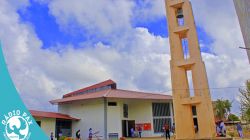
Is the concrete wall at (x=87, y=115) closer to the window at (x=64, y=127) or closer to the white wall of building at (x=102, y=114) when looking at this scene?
the white wall of building at (x=102, y=114)

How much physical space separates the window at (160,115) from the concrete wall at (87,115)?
592 cm

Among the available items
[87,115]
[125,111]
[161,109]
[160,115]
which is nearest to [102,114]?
[87,115]

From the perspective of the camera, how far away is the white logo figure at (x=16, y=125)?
10.2m

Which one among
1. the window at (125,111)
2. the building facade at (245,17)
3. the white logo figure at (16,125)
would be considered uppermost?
the window at (125,111)

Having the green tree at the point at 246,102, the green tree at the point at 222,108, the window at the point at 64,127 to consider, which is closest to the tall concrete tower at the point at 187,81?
the green tree at the point at 246,102

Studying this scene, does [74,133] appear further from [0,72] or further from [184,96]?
[0,72]

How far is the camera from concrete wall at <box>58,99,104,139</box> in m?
29.5

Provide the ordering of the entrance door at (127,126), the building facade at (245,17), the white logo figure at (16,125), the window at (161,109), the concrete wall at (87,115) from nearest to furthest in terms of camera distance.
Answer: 1. the building facade at (245,17)
2. the white logo figure at (16,125)
3. the concrete wall at (87,115)
4. the entrance door at (127,126)
5. the window at (161,109)

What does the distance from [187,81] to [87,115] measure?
615 inches

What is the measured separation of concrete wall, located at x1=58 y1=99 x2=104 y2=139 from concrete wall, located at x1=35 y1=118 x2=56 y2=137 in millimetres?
2928

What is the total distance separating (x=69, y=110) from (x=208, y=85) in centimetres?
1961

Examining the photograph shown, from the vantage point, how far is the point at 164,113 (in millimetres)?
31062

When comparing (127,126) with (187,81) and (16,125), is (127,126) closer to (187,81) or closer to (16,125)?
(187,81)

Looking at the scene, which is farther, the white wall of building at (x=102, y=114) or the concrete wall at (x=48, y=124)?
the white wall of building at (x=102, y=114)
